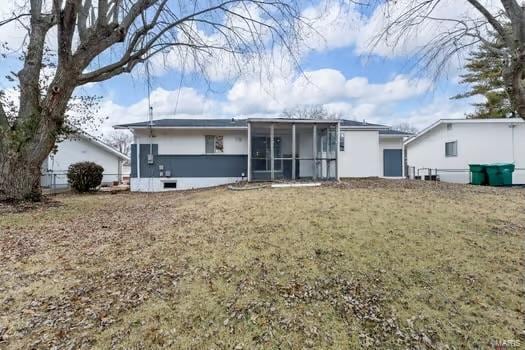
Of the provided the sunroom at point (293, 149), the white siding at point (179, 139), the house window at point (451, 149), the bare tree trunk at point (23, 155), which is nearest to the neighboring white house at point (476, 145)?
the house window at point (451, 149)

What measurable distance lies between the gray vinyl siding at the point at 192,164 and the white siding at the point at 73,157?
763 centimetres

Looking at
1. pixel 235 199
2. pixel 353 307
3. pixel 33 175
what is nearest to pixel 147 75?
pixel 33 175

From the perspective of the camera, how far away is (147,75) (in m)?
10.7

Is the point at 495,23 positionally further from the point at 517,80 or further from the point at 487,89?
the point at 487,89

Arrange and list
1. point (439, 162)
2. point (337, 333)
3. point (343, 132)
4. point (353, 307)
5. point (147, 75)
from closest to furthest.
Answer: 1. point (337, 333)
2. point (353, 307)
3. point (147, 75)
4. point (343, 132)
5. point (439, 162)

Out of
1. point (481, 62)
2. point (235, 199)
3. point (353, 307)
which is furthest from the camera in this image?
point (481, 62)

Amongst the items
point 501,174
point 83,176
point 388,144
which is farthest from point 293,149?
point 501,174

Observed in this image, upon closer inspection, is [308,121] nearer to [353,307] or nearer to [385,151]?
[385,151]

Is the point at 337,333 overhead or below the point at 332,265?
below

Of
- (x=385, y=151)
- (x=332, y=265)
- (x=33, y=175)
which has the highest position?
(x=385, y=151)

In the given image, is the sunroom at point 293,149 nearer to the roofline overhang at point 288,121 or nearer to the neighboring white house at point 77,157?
the roofline overhang at point 288,121

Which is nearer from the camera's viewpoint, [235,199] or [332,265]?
[332,265]

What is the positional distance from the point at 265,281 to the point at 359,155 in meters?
14.1

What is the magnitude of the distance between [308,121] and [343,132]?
3486 millimetres
